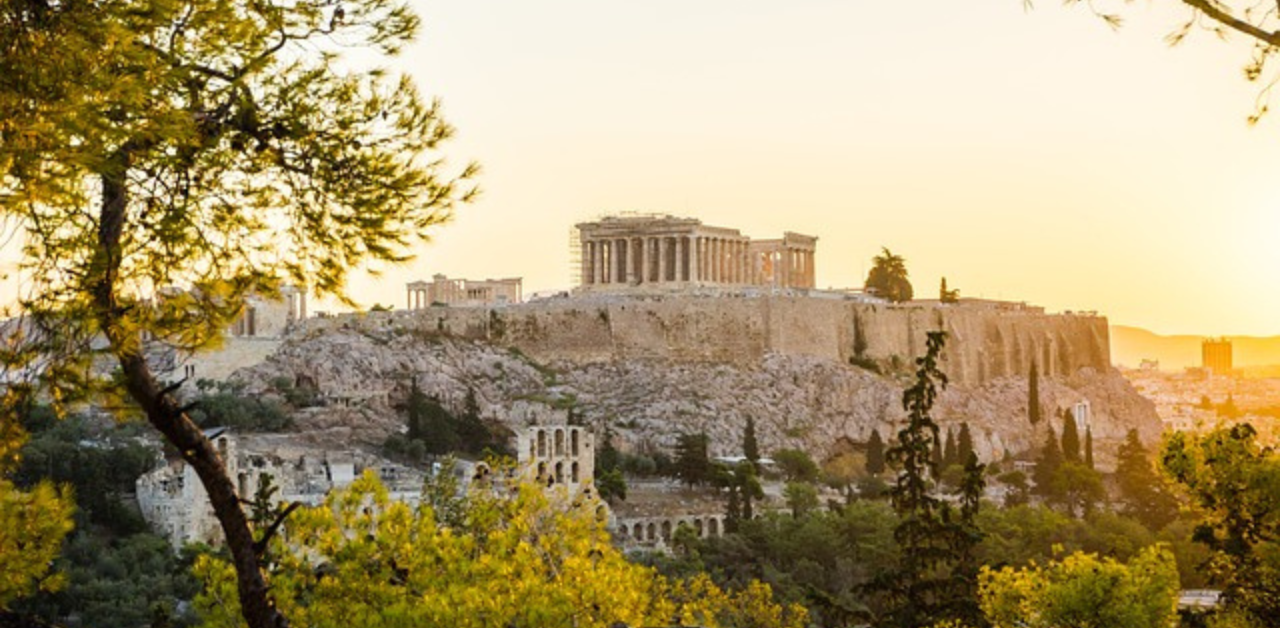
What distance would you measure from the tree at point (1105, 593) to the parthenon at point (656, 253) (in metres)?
52.2

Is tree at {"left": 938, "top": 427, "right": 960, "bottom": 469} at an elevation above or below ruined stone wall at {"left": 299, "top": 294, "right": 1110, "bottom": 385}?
below

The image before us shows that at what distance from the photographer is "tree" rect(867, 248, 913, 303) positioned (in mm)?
Result: 73375

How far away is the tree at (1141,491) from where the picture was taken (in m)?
45.5

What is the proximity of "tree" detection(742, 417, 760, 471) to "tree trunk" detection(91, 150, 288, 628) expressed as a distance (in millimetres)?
41730

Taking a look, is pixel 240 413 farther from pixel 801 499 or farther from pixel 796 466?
pixel 796 466

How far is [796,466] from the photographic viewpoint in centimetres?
5194

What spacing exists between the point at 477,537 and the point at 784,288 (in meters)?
54.5

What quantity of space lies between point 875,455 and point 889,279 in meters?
20.6

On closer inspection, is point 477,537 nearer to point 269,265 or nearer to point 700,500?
point 269,265

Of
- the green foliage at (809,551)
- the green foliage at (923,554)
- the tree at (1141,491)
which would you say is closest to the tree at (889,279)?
the tree at (1141,491)

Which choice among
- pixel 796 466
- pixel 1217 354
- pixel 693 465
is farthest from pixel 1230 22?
pixel 1217 354

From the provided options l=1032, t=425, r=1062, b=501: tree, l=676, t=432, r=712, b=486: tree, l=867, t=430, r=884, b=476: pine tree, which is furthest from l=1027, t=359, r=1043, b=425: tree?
l=676, t=432, r=712, b=486: tree

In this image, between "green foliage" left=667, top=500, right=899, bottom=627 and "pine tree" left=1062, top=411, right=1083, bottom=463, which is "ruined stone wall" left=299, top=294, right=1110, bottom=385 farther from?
"green foliage" left=667, top=500, right=899, bottom=627

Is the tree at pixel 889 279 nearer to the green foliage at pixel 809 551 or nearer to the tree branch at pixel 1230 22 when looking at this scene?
the green foliage at pixel 809 551
